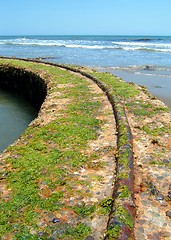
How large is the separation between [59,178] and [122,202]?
118 cm

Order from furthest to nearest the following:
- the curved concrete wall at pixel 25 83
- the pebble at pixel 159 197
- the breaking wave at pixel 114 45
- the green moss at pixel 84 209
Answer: the breaking wave at pixel 114 45 < the curved concrete wall at pixel 25 83 < the pebble at pixel 159 197 < the green moss at pixel 84 209

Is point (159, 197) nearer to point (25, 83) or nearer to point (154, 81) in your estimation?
point (25, 83)

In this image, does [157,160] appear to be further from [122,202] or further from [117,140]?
[122,202]

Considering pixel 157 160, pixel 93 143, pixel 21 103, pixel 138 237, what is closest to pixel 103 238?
pixel 138 237

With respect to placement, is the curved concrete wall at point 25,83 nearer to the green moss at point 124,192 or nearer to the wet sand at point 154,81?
the wet sand at point 154,81

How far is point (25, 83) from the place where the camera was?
15445mm

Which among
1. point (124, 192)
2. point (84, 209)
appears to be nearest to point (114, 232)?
point (84, 209)

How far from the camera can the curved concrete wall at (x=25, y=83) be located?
13.3m

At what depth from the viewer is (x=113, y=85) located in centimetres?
1101

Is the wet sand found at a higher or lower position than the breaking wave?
lower

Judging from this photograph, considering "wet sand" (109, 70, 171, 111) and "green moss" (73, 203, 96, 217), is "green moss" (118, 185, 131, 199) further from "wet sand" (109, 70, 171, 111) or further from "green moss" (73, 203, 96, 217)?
"wet sand" (109, 70, 171, 111)

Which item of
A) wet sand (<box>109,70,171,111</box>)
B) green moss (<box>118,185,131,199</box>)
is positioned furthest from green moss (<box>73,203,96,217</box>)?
wet sand (<box>109,70,171,111</box>)

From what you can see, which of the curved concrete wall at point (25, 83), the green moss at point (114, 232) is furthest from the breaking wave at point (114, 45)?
the green moss at point (114, 232)

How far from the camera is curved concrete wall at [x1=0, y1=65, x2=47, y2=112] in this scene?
1332 centimetres
